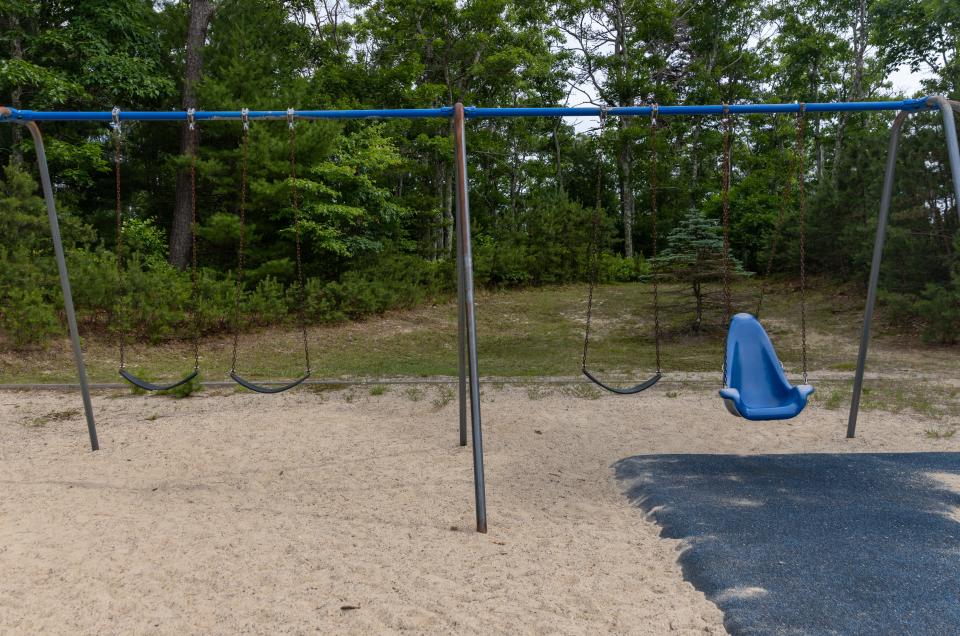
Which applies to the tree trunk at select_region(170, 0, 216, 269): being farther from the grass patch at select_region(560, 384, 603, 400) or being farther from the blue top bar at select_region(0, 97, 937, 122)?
the grass patch at select_region(560, 384, 603, 400)

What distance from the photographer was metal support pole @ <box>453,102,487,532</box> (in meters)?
2.95

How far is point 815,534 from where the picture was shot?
9.14 ft

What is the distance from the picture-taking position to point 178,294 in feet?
28.3

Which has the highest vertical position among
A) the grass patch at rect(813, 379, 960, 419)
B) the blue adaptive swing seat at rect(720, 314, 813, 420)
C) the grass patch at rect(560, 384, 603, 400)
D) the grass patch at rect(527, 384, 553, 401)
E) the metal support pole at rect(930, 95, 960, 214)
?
the metal support pole at rect(930, 95, 960, 214)

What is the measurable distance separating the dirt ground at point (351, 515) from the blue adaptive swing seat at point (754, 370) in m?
0.60

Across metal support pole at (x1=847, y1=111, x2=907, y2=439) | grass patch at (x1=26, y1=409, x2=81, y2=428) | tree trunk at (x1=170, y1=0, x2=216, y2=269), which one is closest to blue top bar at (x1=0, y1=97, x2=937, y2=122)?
metal support pole at (x1=847, y1=111, x2=907, y2=439)

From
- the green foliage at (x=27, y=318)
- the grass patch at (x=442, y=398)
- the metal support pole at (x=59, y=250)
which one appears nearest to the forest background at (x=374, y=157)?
the green foliage at (x=27, y=318)

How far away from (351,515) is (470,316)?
45.6 inches

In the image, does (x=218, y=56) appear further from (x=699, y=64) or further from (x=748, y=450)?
(x=699, y=64)

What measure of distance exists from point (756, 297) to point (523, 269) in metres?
5.02

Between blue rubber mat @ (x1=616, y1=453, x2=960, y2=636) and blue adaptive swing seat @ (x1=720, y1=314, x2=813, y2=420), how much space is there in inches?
15.1

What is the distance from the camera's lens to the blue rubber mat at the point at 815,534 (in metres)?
2.17

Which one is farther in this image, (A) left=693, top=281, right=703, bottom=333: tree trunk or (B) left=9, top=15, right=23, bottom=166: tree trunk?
(B) left=9, top=15, right=23, bottom=166: tree trunk

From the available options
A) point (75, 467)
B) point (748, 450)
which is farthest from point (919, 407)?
point (75, 467)
